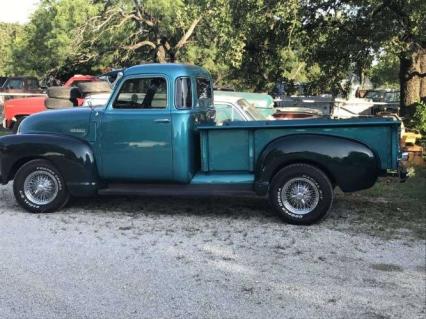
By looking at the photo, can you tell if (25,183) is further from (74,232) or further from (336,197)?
(336,197)

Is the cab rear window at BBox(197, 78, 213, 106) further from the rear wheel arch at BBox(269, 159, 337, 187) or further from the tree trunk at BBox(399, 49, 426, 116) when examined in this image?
the tree trunk at BBox(399, 49, 426, 116)

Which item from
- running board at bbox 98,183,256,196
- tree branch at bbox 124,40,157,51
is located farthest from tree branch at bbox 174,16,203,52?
running board at bbox 98,183,256,196

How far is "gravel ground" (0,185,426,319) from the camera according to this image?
445 centimetres

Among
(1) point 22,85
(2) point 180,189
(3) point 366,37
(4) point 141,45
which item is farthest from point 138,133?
(4) point 141,45

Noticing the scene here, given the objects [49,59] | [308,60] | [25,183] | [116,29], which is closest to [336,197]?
[25,183]

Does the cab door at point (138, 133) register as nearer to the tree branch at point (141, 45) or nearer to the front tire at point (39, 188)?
the front tire at point (39, 188)

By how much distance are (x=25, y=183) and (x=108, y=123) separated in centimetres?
143

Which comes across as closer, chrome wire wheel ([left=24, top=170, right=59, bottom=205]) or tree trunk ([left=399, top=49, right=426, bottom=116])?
chrome wire wheel ([left=24, top=170, right=59, bottom=205])

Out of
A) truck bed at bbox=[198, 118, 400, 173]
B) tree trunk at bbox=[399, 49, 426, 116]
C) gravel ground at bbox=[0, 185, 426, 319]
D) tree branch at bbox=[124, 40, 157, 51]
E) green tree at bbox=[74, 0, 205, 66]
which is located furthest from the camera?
tree branch at bbox=[124, 40, 157, 51]

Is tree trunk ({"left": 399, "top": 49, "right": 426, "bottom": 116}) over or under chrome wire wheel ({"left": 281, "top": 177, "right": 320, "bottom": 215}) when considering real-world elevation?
over

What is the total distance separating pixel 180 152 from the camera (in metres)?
7.12

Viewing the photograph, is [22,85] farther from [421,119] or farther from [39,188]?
[39,188]

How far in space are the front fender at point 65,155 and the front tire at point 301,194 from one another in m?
2.38

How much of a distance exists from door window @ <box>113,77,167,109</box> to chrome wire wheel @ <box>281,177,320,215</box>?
1862 mm
